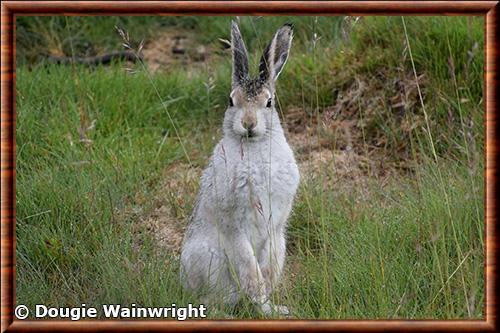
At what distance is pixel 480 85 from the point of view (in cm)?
646

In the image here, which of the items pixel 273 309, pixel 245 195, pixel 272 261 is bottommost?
pixel 273 309

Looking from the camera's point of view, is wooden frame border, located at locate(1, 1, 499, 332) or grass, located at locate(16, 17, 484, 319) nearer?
wooden frame border, located at locate(1, 1, 499, 332)

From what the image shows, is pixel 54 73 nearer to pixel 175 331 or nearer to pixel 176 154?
pixel 176 154

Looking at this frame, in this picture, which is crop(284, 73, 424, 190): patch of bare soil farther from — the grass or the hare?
the hare

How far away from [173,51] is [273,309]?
180 inches

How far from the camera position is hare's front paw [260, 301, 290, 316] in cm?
433

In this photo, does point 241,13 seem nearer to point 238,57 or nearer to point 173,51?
point 238,57

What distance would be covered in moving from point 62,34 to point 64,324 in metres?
4.66

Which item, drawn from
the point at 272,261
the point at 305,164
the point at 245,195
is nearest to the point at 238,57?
the point at 245,195

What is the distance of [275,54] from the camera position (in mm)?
5008

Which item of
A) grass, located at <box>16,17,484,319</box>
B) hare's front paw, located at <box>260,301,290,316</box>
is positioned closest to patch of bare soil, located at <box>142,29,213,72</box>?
grass, located at <box>16,17,484,319</box>

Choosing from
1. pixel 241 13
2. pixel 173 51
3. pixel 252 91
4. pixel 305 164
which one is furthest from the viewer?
pixel 173 51

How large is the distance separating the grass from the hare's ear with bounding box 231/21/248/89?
15 cm

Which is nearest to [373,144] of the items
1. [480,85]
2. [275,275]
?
[480,85]
